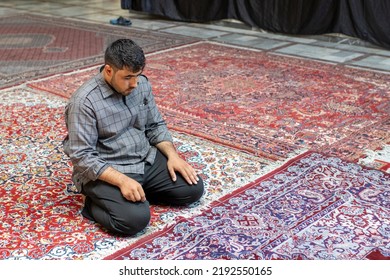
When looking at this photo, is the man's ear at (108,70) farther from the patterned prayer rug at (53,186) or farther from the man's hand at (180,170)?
the patterned prayer rug at (53,186)

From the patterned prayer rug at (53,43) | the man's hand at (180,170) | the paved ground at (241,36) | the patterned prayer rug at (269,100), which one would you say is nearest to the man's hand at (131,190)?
the man's hand at (180,170)

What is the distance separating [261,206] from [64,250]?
3.25 feet

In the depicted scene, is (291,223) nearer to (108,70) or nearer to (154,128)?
(154,128)

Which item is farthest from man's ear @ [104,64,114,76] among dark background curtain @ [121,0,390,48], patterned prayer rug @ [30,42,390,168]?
dark background curtain @ [121,0,390,48]

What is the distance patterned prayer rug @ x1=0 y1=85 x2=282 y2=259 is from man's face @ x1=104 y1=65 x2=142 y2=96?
63 centimetres

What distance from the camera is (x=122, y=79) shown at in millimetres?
2699

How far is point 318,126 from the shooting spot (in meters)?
4.30

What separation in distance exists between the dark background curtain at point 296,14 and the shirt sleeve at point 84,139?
4.87 metres

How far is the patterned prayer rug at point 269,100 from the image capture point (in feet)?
13.2

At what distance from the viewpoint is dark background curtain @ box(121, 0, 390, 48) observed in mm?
6941

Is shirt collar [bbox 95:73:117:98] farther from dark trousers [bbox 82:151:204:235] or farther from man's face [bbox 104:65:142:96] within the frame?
dark trousers [bbox 82:151:204:235]

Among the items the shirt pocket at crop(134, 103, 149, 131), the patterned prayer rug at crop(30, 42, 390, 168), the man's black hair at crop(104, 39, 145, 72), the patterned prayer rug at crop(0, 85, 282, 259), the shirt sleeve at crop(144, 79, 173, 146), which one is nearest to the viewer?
the man's black hair at crop(104, 39, 145, 72)

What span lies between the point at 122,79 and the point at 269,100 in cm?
238

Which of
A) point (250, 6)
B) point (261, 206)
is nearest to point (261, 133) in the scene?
point (261, 206)
